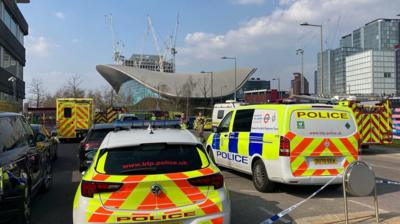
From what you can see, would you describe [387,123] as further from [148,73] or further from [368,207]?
[148,73]

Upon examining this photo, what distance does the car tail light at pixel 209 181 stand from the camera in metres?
4.87

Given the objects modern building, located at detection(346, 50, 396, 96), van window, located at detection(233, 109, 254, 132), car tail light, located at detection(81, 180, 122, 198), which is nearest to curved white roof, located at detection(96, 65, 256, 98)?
modern building, located at detection(346, 50, 396, 96)

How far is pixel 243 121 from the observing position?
10.6m

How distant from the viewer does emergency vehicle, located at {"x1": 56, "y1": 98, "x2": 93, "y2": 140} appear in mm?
27828

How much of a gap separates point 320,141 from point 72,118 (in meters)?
21.8

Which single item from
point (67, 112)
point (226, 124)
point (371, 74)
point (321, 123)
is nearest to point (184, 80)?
point (371, 74)

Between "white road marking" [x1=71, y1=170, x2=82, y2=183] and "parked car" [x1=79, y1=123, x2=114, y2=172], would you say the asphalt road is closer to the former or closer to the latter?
"white road marking" [x1=71, y1=170, x2=82, y2=183]

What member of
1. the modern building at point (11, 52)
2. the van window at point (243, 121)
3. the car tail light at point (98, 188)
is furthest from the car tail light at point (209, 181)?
the modern building at point (11, 52)

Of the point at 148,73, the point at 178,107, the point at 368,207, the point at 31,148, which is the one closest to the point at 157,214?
the point at 31,148

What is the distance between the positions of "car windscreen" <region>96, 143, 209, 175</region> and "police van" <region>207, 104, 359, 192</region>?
12.6ft

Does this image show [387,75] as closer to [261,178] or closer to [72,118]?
[72,118]

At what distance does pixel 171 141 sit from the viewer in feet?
17.1

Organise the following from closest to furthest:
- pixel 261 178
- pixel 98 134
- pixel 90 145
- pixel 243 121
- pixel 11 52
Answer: pixel 261 178
pixel 243 121
pixel 90 145
pixel 98 134
pixel 11 52

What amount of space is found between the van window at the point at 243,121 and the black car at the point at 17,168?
181 inches
